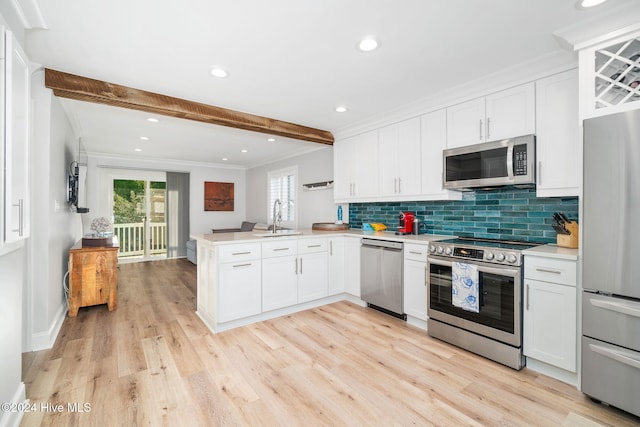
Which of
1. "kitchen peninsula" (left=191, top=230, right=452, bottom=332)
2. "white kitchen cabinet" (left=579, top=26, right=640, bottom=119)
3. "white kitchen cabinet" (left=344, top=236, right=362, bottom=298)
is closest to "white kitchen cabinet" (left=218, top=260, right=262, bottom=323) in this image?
"kitchen peninsula" (left=191, top=230, right=452, bottom=332)

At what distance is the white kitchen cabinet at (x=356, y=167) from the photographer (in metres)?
3.79

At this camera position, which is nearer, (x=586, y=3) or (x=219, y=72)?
(x=586, y=3)

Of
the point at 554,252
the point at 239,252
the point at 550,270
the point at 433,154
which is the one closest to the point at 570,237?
the point at 554,252

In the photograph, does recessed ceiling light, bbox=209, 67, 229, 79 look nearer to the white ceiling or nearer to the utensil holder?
the white ceiling

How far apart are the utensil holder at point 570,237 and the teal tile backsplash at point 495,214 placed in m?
0.17

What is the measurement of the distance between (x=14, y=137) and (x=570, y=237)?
3.68 meters

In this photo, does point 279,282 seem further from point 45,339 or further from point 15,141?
point 15,141

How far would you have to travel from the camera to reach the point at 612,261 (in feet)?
5.75

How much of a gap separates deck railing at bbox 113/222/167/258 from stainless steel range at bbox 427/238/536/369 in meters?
6.56

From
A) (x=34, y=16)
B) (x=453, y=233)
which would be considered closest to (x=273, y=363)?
(x=453, y=233)

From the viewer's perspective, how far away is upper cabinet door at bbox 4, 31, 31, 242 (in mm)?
1407

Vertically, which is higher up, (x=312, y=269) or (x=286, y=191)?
(x=286, y=191)

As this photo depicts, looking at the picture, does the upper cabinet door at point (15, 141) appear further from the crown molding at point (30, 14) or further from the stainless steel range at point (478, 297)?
the stainless steel range at point (478, 297)

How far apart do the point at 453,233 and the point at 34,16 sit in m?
3.86
